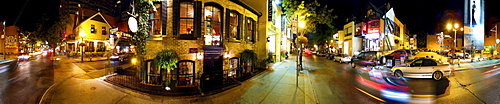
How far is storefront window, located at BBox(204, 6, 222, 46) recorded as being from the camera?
9.66 m

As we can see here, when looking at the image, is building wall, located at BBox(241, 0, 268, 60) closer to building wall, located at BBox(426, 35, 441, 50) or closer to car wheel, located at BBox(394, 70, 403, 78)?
car wheel, located at BBox(394, 70, 403, 78)

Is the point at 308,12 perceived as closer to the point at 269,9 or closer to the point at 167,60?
the point at 269,9

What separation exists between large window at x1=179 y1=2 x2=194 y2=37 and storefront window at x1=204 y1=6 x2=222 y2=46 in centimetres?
90

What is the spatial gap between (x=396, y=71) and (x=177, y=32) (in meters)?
13.5

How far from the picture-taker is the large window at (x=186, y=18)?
350 inches

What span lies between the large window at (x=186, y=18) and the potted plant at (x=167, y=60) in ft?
4.65

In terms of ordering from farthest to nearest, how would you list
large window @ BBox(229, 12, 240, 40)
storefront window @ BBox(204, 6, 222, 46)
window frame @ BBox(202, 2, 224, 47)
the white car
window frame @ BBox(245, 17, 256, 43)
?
1. window frame @ BBox(245, 17, 256, 43)
2. large window @ BBox(229, 12, 240, 40)
3. storefront window @ BBox(204, 6, 222, 46)
4. window frame @ BBox(202, 2, 224, 47)
5. the white car

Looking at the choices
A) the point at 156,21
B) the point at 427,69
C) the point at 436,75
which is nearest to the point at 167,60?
the point at 156,21

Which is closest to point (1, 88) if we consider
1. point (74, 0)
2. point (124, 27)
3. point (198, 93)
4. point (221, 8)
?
point (198, 93)

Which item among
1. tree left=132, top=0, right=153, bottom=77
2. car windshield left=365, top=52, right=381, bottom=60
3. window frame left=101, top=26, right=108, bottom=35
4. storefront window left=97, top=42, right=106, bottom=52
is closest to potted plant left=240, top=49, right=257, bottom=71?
tree left=132, top=0, right=153, bottom=77

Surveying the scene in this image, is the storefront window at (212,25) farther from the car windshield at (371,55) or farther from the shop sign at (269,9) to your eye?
the car windshield at (371,55)

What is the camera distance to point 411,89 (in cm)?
749

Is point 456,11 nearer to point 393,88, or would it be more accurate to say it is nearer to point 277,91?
point 393,88

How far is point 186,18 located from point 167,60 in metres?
2.45
